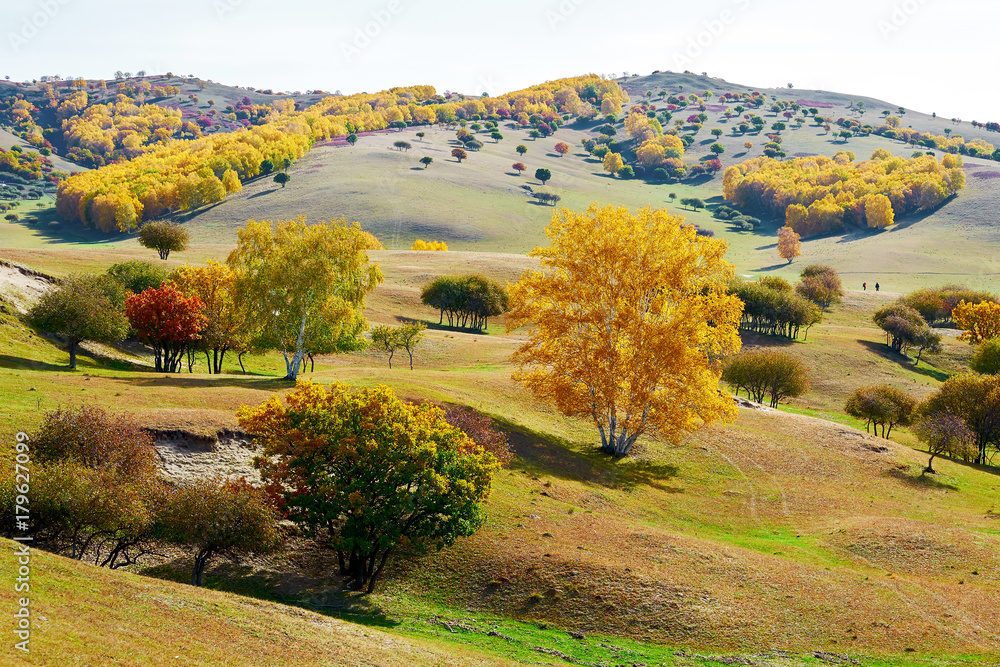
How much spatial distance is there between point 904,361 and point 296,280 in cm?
10215

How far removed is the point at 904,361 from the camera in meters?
118

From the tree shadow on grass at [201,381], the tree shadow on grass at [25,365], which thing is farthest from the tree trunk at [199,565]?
the tree shadow on grass at [25,365]

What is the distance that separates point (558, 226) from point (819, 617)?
113ft

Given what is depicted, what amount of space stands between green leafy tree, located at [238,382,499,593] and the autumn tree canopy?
24.0 metres

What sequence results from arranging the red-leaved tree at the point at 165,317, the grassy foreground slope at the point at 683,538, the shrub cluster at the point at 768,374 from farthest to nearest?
the shrub cluster at the point at 768,374 < the red-leaved tree at the point at 165,317 < the grassy foreground slope at the point at 683,538

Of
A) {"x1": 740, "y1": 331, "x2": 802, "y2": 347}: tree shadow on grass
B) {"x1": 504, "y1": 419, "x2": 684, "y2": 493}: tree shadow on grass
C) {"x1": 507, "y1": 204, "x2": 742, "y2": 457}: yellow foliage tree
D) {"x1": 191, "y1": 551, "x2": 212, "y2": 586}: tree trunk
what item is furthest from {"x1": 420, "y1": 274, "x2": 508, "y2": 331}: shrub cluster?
{"x1": 191, "y1": 551, "x2": 212, "y2": 586}: tree trunk

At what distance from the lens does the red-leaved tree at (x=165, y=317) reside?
63.1m

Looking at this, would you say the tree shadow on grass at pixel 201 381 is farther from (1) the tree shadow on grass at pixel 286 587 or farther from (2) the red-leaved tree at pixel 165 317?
(1) the tree shadow on grass at pixel 286 587

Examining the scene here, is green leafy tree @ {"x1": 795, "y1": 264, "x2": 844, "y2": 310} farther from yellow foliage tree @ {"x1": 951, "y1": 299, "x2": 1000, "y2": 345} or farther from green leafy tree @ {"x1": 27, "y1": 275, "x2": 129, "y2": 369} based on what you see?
green leafy tree @ {"x1": 27, "y1": 275, "x2": 129, "y2": 369}

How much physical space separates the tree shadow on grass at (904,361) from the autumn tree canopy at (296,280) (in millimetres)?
94655

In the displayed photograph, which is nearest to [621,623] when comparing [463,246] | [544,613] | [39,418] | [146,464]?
[544,613]

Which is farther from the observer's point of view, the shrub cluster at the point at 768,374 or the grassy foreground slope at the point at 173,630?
the shrub cluster at the point at 768,374

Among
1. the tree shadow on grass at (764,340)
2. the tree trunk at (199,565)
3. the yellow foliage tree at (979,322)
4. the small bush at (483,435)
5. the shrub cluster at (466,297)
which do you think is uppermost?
the yellow foliage tree at (979,322)

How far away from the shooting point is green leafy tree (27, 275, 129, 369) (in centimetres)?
5653
